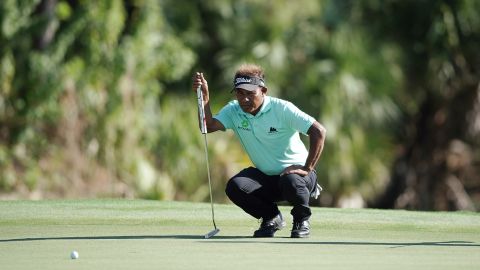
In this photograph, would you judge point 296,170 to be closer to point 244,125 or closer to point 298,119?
point 298,119

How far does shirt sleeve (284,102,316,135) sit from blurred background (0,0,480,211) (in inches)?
606

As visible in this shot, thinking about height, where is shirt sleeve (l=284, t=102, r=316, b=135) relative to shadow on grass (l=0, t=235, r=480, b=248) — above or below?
above

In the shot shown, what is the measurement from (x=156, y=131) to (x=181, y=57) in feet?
5.68

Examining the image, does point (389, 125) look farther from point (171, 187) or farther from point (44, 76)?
point (44, 76)

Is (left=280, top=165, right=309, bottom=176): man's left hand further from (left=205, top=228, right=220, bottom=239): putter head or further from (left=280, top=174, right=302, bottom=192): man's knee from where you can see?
(left=205, top=228, right=220, bottom=239): putter head

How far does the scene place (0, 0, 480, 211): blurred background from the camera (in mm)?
25250

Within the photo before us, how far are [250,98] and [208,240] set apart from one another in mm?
1221

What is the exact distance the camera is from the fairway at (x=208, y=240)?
752 centimetres

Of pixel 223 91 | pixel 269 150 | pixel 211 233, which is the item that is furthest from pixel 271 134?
pixel 223 91

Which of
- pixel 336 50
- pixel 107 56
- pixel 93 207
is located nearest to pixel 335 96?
pixel 336 50

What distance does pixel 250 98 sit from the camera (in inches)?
376

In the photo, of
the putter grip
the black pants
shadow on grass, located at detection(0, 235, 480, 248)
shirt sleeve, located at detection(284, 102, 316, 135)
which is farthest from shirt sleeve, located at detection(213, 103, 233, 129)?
shadow on grass, located at detection(0, 235, 480, 248)

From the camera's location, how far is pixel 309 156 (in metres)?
9.42

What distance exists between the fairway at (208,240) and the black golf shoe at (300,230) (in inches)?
5.4
